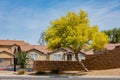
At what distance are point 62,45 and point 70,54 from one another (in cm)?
3000

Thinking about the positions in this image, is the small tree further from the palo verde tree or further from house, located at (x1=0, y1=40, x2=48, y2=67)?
the palo verde tree

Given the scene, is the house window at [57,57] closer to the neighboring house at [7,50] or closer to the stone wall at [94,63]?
the neighboring house at [7,50]

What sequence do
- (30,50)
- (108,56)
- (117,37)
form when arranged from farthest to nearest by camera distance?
Answer: (117,37) < (30,50) < (108,56)

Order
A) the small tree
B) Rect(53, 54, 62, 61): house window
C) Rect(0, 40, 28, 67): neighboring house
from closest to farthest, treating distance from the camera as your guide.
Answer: the small tree
Rect(53, 54, 62, 61): house window
Rect(0, 40, 28, 67): neighboring house

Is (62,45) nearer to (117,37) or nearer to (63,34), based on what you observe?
(63,34)

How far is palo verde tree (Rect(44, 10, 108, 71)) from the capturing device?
131 ft

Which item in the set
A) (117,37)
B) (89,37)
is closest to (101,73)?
(89,37)

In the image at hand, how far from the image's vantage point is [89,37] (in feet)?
134

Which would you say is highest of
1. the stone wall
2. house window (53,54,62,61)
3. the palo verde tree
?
the palo verde tree

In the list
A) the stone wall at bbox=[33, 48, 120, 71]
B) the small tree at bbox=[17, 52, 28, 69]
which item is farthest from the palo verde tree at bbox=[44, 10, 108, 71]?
the small tree at bbox=[17, 52, 28, 69]

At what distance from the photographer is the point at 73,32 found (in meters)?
39.8

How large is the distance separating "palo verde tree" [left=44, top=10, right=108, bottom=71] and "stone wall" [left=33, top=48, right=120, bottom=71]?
345cm

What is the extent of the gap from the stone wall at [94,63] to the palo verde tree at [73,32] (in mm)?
3448

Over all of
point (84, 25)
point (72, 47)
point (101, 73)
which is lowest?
point (101, 73)
